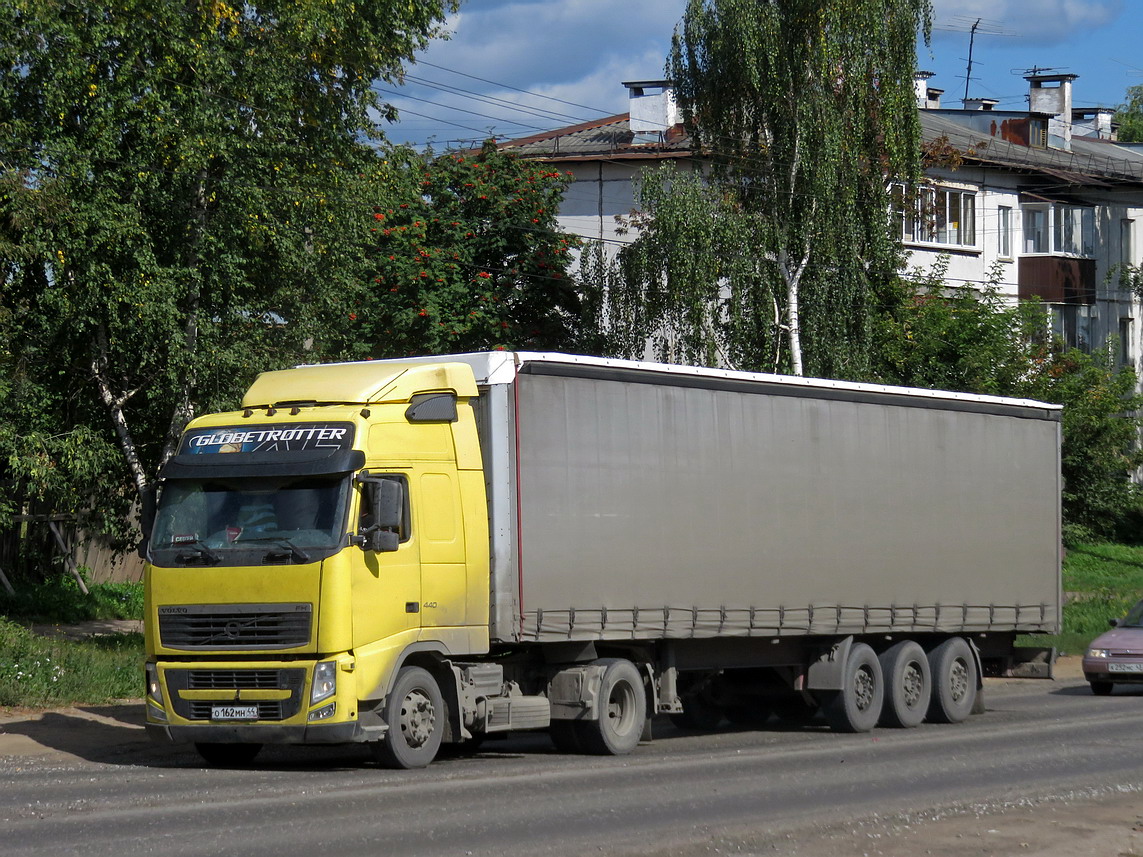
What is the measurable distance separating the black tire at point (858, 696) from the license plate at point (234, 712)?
23.1ft

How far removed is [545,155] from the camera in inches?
1751

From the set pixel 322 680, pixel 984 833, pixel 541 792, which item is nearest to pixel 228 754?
pixel 322 680

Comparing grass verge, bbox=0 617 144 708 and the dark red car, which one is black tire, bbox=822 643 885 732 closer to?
the dark red car

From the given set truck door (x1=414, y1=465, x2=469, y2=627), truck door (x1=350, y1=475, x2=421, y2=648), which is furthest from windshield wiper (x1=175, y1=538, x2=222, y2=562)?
truck door (x1=414, y1=465, x2=469, y2=627)

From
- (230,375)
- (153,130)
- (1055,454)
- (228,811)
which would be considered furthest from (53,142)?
(1055,454)

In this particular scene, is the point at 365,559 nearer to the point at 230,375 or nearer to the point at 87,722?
the point at 87,722

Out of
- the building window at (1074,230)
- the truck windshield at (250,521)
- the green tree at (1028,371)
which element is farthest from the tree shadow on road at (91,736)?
the building window at (1074,230)

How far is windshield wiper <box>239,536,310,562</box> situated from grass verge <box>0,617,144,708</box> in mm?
6404

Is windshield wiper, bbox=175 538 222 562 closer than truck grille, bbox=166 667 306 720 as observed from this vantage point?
No

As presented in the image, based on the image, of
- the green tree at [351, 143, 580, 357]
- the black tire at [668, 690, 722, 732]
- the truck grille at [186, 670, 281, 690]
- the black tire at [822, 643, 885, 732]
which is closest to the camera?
the truck grille at [186, 670, 281, 690]

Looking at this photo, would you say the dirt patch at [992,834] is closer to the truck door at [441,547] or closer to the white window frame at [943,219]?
the truck door at [441,547]

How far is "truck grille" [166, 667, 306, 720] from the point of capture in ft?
41.2

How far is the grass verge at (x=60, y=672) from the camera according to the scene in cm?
1794

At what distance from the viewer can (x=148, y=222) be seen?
20969mm
